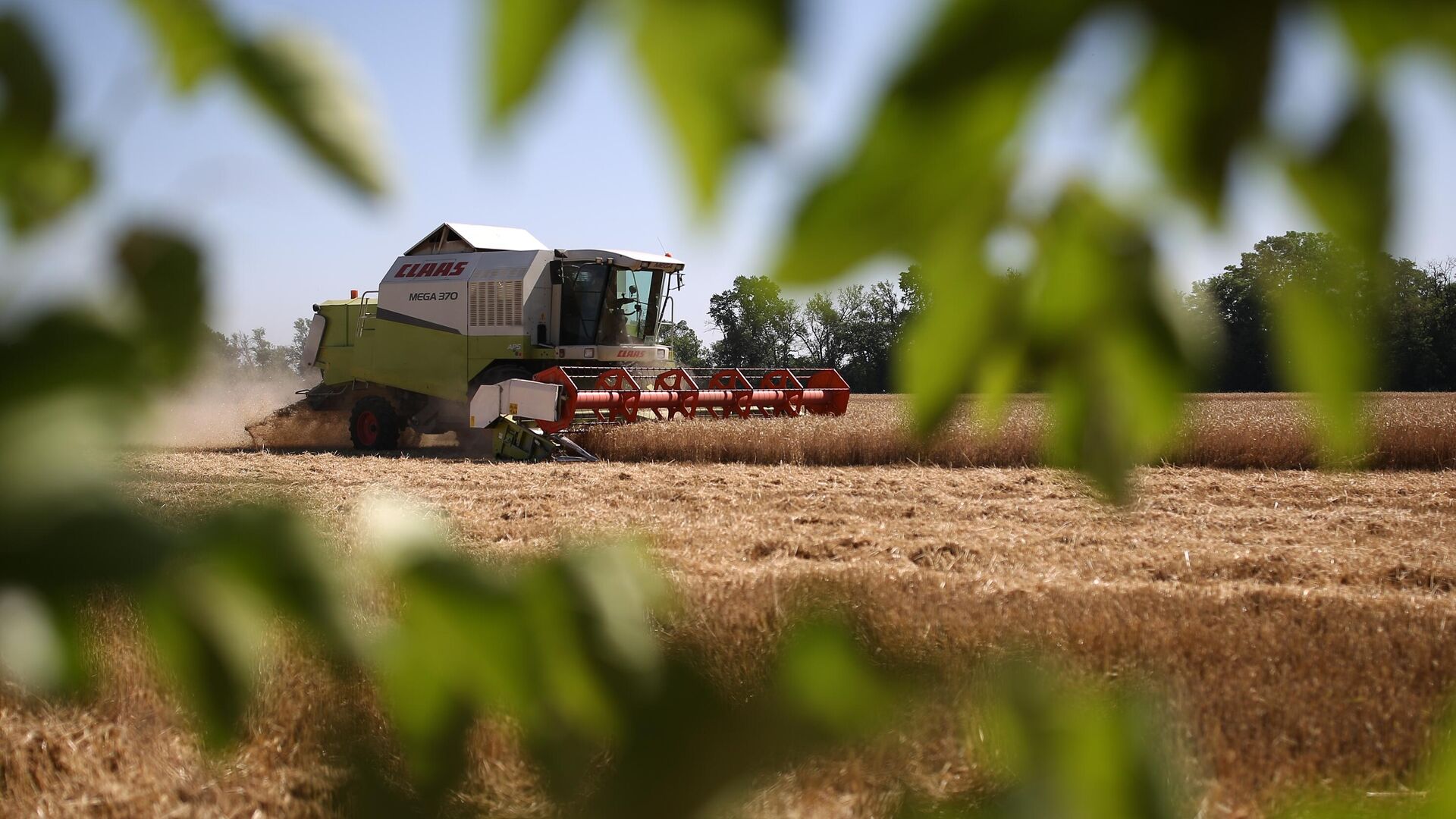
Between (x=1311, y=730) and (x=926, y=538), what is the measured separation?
3915 mm

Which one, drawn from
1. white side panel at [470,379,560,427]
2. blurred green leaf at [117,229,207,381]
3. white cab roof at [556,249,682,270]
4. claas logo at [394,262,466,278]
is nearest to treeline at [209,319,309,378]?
blurred green leaf at [117,229,207,381]

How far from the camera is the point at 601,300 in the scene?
15.4 metres

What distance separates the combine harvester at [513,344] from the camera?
15.0 meters

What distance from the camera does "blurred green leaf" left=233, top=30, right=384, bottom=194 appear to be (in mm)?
312

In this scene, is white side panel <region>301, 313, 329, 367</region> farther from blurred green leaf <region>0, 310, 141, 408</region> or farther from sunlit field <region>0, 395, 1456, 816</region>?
blurred green leaf <region>0, 310, 141, 408</region>

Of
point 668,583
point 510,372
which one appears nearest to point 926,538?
point 668,583

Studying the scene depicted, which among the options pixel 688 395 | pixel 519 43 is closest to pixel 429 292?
pixel 688 395

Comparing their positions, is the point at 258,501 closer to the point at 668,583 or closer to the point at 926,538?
the point at 668,583

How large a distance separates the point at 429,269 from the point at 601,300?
9.27 ft

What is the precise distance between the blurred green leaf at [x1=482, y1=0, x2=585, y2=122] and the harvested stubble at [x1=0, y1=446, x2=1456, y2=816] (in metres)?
0.16

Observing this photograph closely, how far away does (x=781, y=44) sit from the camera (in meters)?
0.24

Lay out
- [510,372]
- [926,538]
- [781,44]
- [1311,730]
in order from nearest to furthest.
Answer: [781,44] → [1311,730] → [926,538] → [510,372]

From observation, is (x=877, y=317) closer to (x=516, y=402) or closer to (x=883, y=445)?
(x=883, y=445)

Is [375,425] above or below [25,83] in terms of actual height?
below
